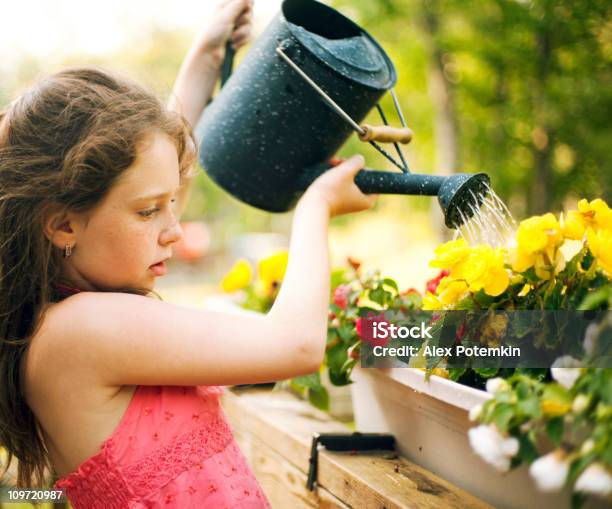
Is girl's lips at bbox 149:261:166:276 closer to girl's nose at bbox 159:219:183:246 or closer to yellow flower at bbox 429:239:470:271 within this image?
girl's nose at bbox 159:219:183:246

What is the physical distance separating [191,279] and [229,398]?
34.4 feet

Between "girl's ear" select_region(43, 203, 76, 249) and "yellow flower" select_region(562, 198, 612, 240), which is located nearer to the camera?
"yellow flower" select_region(562, 198, 612, 240)

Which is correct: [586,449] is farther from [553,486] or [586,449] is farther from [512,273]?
[512,273]

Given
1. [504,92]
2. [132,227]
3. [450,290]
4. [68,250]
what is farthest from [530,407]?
[504,92]

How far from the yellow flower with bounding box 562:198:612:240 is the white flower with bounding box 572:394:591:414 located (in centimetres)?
27

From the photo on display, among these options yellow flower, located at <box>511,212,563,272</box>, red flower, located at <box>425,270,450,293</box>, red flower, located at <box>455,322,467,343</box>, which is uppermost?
yellow flower, located at <box>511,212,563,272</box>

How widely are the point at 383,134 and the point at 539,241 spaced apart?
346 millimetres

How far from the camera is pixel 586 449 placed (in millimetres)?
556

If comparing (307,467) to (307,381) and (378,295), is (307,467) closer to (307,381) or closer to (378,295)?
(307,381)

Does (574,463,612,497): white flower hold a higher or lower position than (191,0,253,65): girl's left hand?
Result: lower

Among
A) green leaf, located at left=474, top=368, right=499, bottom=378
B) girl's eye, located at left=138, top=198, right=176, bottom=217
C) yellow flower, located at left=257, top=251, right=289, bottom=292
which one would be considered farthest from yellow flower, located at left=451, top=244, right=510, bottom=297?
yellow flower, located at left=257, top=251, right=289, bottom=292

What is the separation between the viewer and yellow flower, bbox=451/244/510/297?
0.86m

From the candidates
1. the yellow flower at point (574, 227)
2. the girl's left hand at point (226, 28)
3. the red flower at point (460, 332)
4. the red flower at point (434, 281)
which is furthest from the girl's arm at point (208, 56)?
the yellow flower at point (574, 227)

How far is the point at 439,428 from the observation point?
97 cm
